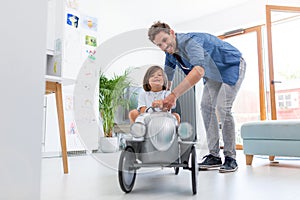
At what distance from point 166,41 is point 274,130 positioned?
1.08m

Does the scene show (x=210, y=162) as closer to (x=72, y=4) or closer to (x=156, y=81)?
(x=156, y=81)

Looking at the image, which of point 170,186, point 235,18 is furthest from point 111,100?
point 235,18

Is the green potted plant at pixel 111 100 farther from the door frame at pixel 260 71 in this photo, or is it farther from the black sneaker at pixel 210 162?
the door frame at pixel 260 71

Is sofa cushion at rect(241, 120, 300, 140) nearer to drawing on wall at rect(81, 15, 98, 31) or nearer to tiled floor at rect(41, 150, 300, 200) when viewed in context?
tiled floor at rect(41, 150, 300, 200)

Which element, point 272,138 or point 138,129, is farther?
point 272,138

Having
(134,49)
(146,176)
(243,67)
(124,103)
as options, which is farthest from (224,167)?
(134,49)

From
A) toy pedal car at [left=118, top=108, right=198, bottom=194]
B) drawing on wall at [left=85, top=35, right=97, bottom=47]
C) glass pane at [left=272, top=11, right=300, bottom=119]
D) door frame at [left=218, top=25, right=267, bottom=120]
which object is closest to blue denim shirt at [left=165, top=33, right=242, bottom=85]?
toy pedal car at [left=118, top=108, right=198, bottom=194]

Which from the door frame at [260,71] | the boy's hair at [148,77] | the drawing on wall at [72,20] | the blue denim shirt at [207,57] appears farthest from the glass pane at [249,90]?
the boy's hair at [148,77]

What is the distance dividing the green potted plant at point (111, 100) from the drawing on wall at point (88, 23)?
595mm

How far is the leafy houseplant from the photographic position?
116cm

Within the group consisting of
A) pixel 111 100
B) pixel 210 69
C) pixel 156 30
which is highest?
pixel 156 30

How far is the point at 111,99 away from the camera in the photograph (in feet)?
5.14

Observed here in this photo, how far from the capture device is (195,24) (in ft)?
13.5

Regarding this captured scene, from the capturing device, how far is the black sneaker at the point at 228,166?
1.48 meters
